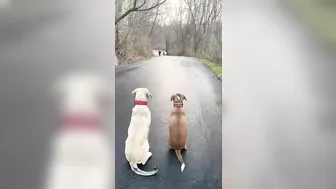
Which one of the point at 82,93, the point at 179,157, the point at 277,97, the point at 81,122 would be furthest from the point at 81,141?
the point at 277,97

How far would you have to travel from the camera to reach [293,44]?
1631mm

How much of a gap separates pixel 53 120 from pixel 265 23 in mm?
1053

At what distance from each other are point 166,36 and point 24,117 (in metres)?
0.72

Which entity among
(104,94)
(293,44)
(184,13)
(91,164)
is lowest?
(91,164)

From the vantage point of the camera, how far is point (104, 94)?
Answer: 158 cm

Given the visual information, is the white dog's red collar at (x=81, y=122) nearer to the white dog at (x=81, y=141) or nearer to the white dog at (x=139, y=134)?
the white dog at (x=81, y=141)

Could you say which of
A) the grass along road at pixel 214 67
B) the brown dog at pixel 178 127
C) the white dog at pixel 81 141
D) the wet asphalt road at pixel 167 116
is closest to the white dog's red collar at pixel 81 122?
the white dog at pixel 81 141

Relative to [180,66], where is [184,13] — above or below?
above

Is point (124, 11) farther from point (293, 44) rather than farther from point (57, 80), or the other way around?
point (293, 44)

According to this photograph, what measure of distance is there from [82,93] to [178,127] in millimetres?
453

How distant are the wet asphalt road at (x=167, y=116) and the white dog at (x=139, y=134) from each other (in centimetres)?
2

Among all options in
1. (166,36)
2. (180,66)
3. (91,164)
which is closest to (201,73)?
(180,66)

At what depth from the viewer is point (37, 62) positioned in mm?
1582

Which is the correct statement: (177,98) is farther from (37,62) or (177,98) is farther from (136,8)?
(37,62)
